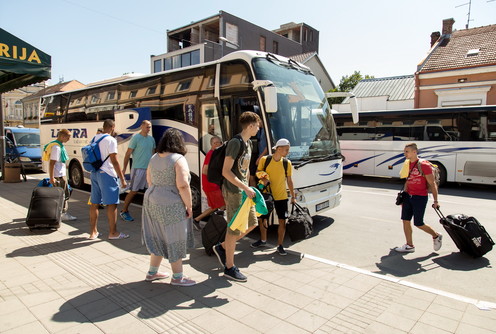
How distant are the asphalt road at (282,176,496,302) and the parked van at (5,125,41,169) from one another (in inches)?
556

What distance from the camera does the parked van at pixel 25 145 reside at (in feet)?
51.6

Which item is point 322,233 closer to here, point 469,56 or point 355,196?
point 355,196

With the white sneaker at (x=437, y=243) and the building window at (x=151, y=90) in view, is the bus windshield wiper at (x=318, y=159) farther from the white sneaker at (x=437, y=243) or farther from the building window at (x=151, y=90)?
the building window at (x=151, y=90)

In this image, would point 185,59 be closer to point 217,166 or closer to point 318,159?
point 318,159

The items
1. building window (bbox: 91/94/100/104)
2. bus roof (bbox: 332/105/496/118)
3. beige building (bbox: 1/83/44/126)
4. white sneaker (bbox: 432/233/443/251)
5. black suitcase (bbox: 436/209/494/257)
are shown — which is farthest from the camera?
beige building (bbox: 1/83/44/126)

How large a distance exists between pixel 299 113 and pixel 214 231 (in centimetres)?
281

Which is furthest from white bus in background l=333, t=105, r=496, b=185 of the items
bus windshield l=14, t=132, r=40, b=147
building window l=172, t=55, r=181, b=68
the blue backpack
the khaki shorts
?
building window l=172, t=55, r=181, b=68

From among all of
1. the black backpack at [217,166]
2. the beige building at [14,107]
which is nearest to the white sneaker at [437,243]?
the black backpack at [217,166]

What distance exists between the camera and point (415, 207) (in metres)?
5.20

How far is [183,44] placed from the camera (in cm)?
4094

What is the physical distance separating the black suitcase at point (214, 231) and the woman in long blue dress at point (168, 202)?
3.35ft

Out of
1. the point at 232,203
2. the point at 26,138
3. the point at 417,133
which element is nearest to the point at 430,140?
the point at 417,133

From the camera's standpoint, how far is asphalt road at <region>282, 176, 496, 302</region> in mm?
4397

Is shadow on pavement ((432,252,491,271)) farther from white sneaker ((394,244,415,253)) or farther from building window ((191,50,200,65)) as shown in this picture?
building window ((191,50,200,65))
